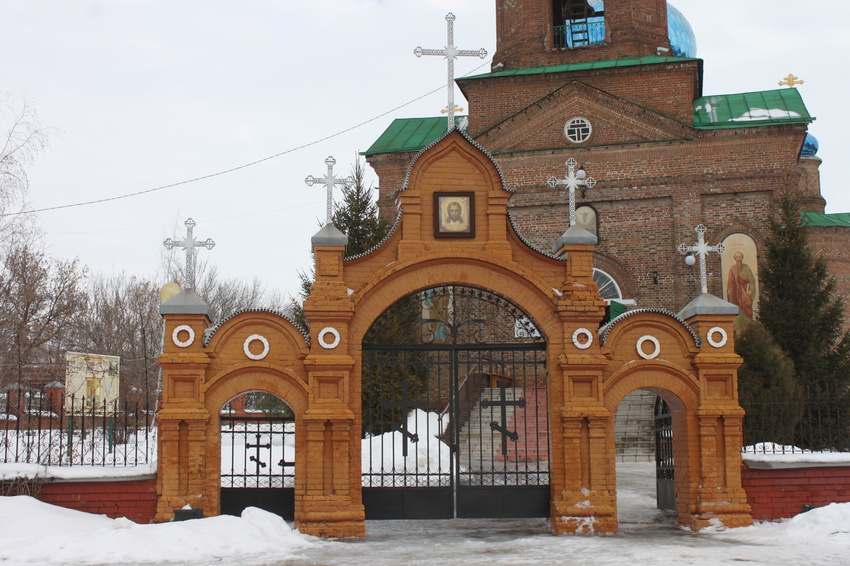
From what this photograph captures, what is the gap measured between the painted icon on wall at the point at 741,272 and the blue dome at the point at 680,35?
25.6 feet

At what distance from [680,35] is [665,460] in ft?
60.0

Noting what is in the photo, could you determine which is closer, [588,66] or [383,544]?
[383,544]

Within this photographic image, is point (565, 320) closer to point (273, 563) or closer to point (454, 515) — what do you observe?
point (454, 515)

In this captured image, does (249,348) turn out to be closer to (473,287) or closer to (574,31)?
(473,287)

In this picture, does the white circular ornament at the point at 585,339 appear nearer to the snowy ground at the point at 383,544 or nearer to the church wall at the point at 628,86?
the snowy ground at the point at 383,544

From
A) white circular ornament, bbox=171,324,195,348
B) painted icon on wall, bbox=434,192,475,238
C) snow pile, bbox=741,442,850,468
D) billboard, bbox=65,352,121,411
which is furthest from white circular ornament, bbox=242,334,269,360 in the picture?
billboard, bbox=65,352,121,411

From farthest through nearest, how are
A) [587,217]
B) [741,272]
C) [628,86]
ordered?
1. [628,86]
2. [587,217]
3. [741,272]

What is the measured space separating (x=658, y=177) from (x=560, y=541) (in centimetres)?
1315

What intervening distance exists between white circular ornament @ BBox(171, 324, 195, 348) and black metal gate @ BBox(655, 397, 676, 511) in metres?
6.20

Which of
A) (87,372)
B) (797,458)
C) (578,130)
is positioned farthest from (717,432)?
(87,372)

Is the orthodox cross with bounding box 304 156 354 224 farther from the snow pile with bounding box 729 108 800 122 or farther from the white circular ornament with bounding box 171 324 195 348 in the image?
the snow pile with bounding box 729 108 800 122

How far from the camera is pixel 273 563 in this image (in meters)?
8.88

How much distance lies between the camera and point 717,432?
11227mm

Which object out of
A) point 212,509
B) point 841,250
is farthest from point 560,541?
point 841,250
